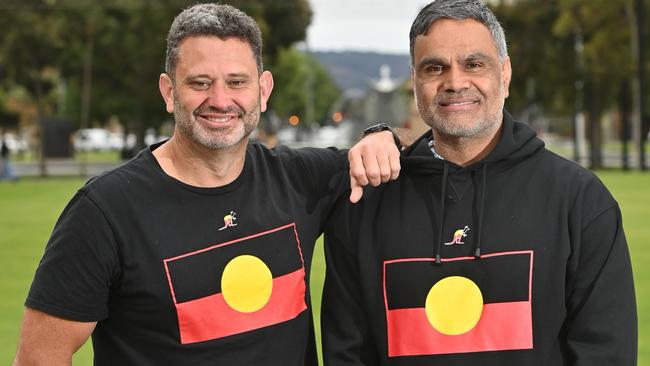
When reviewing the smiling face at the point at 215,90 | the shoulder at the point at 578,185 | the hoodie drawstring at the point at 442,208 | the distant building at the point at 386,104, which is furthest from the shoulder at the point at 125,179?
the distant building at the point at 386,104

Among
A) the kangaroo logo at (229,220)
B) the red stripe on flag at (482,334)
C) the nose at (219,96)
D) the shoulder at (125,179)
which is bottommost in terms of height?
the red stripe on flag at (482,334)

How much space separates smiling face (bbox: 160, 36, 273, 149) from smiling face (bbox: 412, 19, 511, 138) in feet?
2.21

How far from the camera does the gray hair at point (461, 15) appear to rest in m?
3.30

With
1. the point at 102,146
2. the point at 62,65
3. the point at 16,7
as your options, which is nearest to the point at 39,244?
the point at 16,7

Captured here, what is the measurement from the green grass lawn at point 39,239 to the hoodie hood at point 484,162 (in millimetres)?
4311

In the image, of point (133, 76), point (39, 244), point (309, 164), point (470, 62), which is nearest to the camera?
point (470, 62)

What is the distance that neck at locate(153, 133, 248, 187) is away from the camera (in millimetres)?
3572

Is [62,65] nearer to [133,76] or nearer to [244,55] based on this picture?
[133,76]

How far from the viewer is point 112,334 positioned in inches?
137

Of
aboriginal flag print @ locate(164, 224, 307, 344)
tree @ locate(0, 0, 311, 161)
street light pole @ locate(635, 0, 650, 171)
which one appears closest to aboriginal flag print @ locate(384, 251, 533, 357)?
aboriginal flag print @ locate(164, 224, 307, 344)

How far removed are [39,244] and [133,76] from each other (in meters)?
25.8

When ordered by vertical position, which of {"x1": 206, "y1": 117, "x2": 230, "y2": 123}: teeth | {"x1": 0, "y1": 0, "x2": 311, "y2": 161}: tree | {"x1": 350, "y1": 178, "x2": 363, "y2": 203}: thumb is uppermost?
{"x1": 0, "y1": 0, "x2": 311, "y2": 161}: tree

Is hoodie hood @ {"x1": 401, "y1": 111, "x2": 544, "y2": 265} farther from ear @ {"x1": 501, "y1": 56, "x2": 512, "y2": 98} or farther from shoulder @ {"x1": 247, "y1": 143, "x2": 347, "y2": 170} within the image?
shoulder @ {"x1": 247, "y1": 143, "x2": 347, "y2": 170}

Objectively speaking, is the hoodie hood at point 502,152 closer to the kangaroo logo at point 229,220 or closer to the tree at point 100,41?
the kangaroo logo at point 229,220
